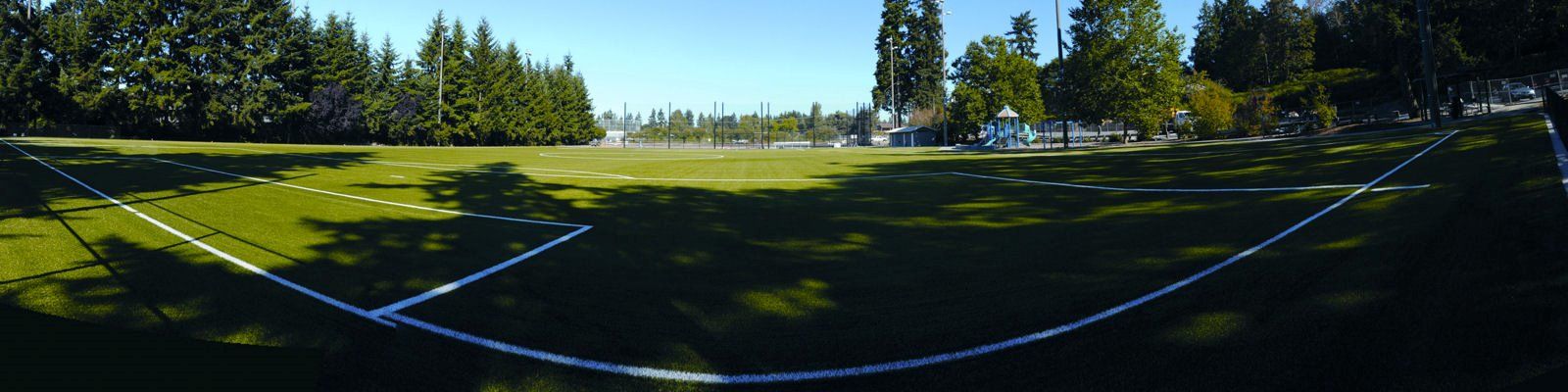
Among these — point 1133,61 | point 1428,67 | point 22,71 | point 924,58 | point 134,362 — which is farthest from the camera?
point 924,58

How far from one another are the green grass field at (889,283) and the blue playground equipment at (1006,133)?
33457 mm

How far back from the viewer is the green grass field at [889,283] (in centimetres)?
317

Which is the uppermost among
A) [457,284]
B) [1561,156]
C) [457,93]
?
[457,93]

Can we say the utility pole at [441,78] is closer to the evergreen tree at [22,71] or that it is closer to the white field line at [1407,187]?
the evergreen tree at [22,71]

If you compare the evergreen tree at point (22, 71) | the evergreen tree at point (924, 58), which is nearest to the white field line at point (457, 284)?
the evergreen tree at point (22, 71)

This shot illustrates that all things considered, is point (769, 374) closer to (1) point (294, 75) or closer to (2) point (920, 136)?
(2) point (920, 136)

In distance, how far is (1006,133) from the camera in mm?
44719

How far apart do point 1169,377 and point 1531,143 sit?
13.4 meters

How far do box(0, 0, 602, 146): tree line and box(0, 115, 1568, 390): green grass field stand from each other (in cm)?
5225

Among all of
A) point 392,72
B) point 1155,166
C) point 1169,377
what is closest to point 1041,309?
point 1169,377

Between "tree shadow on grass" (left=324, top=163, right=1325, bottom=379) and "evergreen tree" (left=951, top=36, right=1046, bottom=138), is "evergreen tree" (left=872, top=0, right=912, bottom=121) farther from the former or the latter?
"tree shadow on grass" (left=324, top=163, right=1325, bottom=379)

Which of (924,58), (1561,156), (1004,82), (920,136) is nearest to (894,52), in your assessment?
(924,58)

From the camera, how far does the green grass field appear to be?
3.17 meters

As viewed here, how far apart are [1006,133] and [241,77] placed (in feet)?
205
